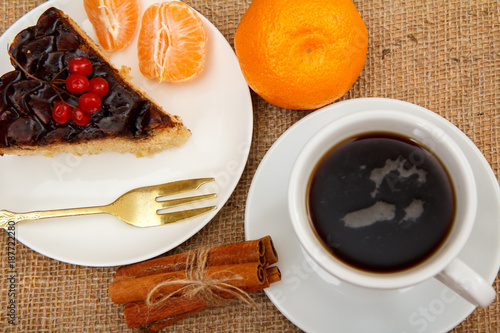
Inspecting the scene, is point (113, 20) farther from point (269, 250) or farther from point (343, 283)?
point (343, 283)

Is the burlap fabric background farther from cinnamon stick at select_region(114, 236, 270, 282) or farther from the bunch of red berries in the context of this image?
the bunch of red berries

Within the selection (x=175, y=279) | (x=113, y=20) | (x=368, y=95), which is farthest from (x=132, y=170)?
(x=368, y=95)

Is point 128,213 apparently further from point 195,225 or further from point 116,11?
point 116,11

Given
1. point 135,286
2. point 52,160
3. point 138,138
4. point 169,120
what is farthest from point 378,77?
point 52,160

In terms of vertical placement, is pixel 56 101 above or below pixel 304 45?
below

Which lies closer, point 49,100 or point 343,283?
point 343,283

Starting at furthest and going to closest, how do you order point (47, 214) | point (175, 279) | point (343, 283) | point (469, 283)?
point (47, 214) → point (175, 279) → point (343, 283) → point (469, 283)

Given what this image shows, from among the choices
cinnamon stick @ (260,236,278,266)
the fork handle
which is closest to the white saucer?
cinnamon stick @ (260,236,278,266)

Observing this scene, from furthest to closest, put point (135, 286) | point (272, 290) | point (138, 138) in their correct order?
point (138, 138) < point (135, 286) < point (272, 290)
